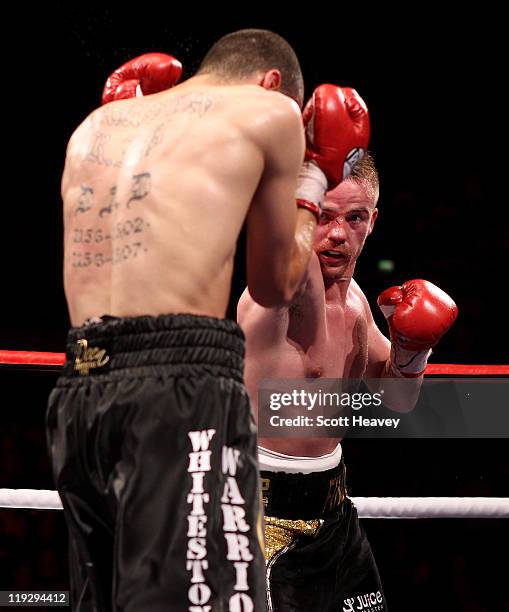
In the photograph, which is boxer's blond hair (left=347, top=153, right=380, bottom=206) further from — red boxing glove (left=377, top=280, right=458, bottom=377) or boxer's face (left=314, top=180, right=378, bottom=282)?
red boxing glove (left=377, top=280, right=458, bottom=377)

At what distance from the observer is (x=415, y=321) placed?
197cm

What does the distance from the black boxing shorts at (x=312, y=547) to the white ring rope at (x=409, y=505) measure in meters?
0.25

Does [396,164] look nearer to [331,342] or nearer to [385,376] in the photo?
[385,376]

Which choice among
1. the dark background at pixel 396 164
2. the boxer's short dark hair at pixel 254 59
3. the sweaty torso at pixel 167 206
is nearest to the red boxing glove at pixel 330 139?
the boxer's short dark hair at pixel 254 59

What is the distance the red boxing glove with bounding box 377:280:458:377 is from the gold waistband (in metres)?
0.50

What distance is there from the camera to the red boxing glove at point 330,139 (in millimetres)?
1528

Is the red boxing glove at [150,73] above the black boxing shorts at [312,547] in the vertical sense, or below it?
above

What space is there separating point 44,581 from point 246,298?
201cm

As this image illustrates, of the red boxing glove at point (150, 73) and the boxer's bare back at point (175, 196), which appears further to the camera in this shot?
the red boxing glove at point (150, 73)

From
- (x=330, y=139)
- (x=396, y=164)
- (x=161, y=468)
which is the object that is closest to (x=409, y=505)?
(x=330, y=139)

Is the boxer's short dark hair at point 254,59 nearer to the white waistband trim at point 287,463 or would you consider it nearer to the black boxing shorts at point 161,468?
the black boxing shorts at point 161,468

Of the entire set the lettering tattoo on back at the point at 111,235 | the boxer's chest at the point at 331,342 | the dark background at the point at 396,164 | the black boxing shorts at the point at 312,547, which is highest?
the dark background at the point at 396,164

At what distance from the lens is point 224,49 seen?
4.94 feet

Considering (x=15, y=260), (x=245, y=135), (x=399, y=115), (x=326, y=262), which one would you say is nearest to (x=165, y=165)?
(x=245, y=135)
